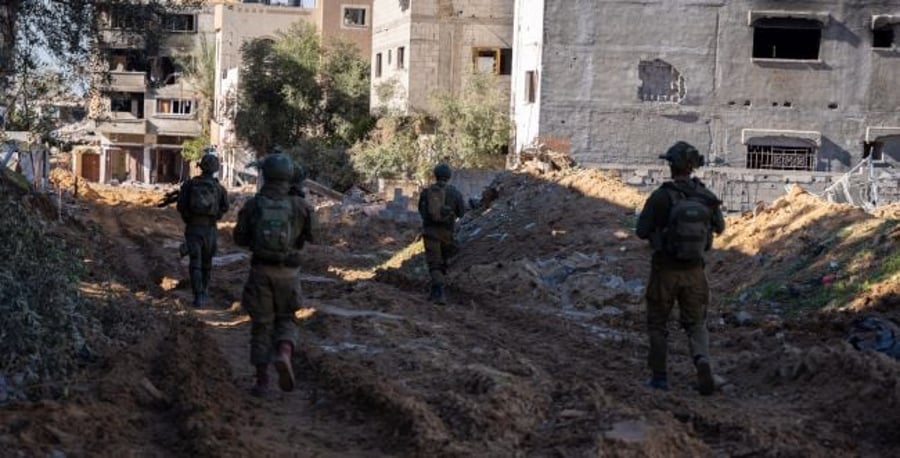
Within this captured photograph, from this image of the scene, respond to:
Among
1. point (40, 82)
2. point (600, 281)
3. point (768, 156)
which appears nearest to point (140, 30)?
point (40, 82)

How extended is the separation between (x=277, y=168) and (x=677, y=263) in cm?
293

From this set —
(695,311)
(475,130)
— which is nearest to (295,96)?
(475,130)

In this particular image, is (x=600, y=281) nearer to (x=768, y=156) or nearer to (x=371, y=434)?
(x=371, y=434)

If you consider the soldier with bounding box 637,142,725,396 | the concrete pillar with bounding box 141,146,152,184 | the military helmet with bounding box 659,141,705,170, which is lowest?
the concrete pillar with bounding box 141,146,152,184

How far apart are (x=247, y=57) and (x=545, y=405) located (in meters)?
49.4

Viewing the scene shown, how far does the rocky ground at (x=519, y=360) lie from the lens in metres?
7.80

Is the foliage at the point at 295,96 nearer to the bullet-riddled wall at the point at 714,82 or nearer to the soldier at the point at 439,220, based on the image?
A: the bullet-riddled wall at the point at 714,82

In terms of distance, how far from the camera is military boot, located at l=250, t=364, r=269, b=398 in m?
9.46

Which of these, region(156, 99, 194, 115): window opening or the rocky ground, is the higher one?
region(156, 99, 194, 115): window opening

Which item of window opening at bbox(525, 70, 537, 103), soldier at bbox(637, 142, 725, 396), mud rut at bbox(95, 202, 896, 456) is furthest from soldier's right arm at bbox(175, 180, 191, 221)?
window opening at bbox(525, 70, 537, 103)

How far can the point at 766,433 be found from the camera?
8070 mm

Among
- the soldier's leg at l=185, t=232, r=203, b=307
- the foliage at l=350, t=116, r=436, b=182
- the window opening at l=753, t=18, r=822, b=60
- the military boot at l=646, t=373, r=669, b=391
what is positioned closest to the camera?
the military boot at l=646, t=373, r=669, b=391

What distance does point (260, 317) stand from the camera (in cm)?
976

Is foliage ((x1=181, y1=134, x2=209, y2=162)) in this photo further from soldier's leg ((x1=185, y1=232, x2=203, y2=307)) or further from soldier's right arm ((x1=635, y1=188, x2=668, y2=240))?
soldier's right arm ((x1=635, y1=188, x2=668, y2=240))
